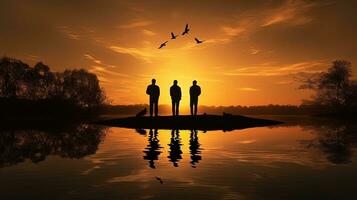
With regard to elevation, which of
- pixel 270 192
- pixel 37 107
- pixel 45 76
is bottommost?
pixel 270 192

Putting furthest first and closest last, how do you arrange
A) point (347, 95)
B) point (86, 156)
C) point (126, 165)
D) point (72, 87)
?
point (72, 87) → point (347, 95) → point (86, 156) → point (126, 165)

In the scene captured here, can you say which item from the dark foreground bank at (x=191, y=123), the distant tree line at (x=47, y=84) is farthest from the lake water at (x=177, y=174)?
the distant tree line at (x=47, y=84)

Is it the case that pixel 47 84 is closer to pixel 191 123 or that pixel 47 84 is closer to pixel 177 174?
pixel 191 123

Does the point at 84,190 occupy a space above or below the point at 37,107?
below

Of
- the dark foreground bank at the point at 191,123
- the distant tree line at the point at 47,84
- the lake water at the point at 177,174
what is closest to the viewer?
the lake water at the point at 177,174

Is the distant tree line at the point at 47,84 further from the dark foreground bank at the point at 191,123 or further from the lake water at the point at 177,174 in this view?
the lake water at the point at 177,174

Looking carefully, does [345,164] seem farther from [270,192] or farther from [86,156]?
[86,156]

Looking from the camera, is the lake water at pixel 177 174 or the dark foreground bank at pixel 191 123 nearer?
the lake water at pixel 177 174

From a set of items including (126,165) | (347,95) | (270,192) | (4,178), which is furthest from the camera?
(347,95)

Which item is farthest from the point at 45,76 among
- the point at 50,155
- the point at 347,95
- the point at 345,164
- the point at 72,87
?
the point at 345,164

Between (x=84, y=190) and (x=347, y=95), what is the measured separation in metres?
89.4

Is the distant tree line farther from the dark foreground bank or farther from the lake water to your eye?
the lake water

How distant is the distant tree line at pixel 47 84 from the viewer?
79.4 metres

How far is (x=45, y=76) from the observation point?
8938cm
